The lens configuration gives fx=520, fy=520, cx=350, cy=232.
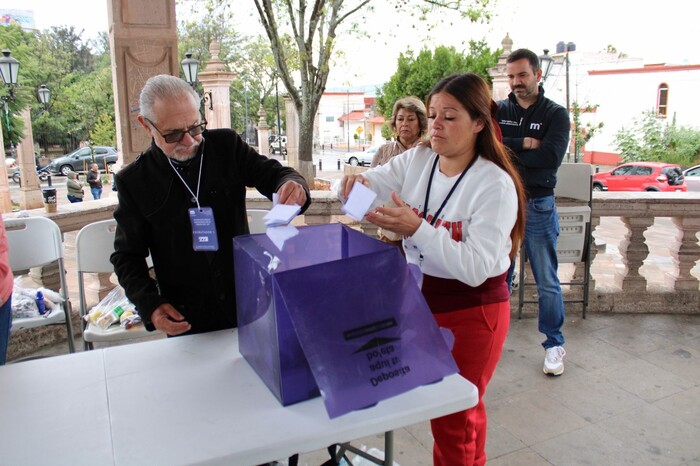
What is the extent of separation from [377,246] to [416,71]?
90.8ft

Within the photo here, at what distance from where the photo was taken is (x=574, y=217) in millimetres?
3988

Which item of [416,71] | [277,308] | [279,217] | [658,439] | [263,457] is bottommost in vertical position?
[658,439]

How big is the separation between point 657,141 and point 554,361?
1067 inches

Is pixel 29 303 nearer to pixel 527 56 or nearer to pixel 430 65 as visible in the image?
pixel 527 56

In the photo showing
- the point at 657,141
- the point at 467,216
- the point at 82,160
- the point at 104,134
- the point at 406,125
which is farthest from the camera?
the point at 104,134

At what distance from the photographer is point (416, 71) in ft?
90.5

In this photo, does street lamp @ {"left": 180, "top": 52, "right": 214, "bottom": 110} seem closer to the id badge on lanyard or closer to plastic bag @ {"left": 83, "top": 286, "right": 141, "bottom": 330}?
plastic bag @ {"left": 83, "top": 286, "right": 141, "bottom": 330}

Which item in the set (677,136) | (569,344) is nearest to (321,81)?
(569,344)

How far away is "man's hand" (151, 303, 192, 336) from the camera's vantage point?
1.77 m

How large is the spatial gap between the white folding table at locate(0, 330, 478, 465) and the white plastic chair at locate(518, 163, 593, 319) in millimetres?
2961

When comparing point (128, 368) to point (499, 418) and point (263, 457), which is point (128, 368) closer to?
point (263, 457)

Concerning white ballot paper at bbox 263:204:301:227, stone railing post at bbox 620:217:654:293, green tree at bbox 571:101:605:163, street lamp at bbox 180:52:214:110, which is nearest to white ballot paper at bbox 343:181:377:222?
white ballot paper at bbox 263:204:301:227

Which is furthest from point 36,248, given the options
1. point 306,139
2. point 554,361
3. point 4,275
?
point 306,139

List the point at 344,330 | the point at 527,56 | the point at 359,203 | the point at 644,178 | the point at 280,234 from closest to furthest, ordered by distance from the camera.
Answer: the point at 344,330, the point at 280,234, the point at 359,203, the point at 527,56, the point at 644,178
